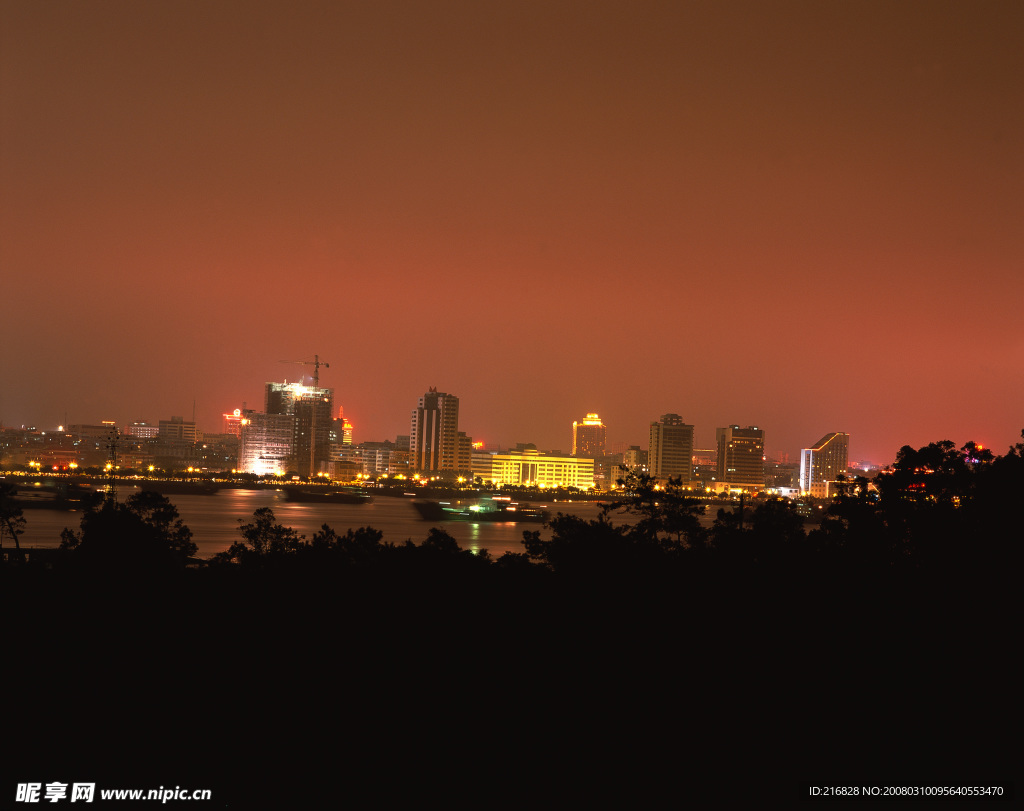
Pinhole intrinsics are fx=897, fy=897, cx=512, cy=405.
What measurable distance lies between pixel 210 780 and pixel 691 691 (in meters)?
2.31

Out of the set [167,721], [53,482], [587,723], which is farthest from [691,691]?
[53,482]

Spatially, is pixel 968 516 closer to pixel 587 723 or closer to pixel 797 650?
pixel 797 650

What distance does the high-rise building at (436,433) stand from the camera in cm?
6775

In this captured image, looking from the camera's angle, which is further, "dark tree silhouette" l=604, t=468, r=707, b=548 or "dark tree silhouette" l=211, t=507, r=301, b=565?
"dark tree silhouette" l=211, t=507, r=301, b=565

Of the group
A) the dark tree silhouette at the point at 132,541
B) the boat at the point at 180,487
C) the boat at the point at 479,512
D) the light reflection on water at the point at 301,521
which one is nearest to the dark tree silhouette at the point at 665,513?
the dark tree silhouette at the point at 132,541

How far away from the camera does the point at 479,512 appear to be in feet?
118

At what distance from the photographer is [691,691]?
450 cm

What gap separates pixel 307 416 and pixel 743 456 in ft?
111

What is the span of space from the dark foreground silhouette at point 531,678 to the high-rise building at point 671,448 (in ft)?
200

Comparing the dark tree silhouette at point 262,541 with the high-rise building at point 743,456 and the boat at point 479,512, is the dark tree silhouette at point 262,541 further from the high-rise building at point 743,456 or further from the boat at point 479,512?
the high-rise building at point 743,456

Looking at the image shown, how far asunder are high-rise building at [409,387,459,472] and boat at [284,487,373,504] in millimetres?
22060

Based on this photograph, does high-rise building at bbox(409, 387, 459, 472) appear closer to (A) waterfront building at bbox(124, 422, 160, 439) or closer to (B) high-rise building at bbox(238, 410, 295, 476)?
(B) high-rise building at bbox(238, 410, 295, 476)

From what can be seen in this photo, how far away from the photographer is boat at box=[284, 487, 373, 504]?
41312 mm

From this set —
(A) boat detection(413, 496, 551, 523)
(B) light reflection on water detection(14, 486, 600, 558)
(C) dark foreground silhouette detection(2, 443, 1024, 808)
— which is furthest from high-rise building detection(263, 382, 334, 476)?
(C) dark foreground silhouette detection(2, 443, 1024, 808)
